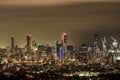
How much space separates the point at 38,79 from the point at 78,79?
6500 millimetres

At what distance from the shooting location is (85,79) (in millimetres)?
61875

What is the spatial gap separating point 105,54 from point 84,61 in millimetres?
4748

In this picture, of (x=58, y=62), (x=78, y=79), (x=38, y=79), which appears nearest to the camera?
(x=38, y=79)

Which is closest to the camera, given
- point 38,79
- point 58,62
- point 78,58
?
point 38,79

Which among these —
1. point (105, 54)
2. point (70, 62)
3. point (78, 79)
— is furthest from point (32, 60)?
point (78, 79)

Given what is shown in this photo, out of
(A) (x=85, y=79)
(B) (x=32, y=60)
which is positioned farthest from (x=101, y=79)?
(B) (x=32, y=60)

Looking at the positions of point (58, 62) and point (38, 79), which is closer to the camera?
point (38, 79)

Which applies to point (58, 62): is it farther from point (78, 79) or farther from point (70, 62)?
point (78, 79)

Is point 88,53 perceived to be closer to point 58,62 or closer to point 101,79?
point 58,62

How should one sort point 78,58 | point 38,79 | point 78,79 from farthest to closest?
point 78,58 → point 78,79 → point 38,79

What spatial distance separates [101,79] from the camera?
2413 inches

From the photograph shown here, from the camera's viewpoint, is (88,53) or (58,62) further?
(88,53)

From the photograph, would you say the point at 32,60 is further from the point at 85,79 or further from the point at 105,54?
the point at 85,79

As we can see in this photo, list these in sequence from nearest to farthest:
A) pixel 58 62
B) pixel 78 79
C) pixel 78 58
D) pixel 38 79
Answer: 1. pixel 38 79
2. pixel 78 79
3. pixel 58 62
4. pixel 78 58
